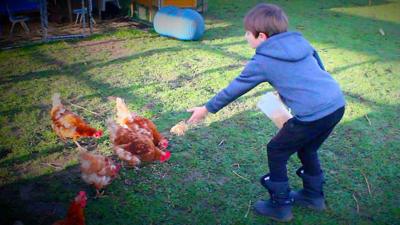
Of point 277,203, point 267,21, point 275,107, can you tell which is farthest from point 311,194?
point 267,21

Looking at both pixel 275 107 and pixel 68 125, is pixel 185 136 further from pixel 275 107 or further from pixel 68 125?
pixel 275 107

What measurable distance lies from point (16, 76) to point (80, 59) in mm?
1074

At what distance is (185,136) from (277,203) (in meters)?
1.45

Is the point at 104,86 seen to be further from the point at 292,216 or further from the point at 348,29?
the point at 348,29

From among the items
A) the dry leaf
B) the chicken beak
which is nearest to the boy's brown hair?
the chicken beak

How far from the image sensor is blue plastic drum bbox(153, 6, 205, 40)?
711 cm

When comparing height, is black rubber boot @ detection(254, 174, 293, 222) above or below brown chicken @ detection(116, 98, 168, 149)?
below

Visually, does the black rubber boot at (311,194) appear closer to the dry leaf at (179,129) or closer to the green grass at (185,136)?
the green grass at (185,136)

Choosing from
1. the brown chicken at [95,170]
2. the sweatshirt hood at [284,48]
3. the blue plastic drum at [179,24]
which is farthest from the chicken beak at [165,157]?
the blue plastic drum at [179,24]

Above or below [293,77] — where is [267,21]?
above

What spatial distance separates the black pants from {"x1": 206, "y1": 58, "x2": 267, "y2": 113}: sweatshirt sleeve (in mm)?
381

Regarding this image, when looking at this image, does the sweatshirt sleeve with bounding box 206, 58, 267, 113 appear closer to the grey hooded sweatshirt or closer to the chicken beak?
the grey hooded sweatshirt

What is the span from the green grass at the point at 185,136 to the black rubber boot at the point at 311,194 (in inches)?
2.8

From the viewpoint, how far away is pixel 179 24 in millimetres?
7191
